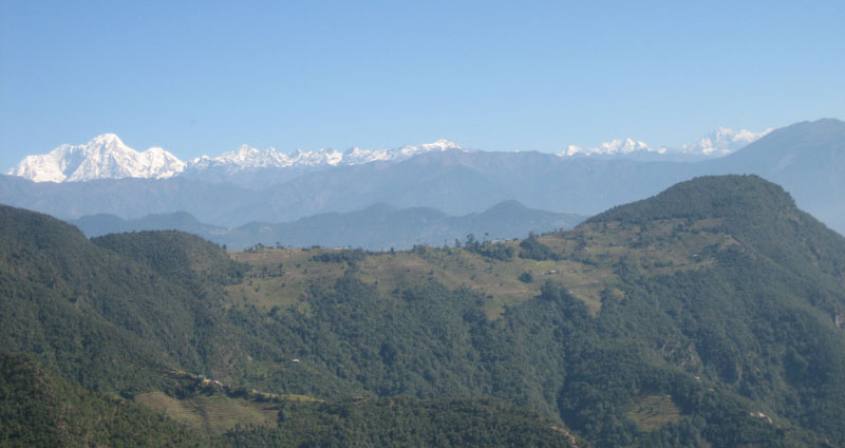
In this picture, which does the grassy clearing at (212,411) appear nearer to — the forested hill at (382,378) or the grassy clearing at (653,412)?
the forested hill at (382,378)

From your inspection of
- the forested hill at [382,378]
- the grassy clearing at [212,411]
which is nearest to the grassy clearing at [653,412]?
the forested hill at [382,378]

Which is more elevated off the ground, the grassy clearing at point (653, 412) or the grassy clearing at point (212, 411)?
the grassy clearing at point (212, 411)

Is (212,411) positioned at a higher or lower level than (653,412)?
higher

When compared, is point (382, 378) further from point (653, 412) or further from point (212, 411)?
point (212, 411)

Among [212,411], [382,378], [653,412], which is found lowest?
[653,412]

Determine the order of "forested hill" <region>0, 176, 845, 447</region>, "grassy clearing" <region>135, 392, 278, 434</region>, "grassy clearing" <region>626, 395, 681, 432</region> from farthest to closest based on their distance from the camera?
"grassy clearing" <region>626, 395, 681, 432</region>, "grassy clearing" <region>135, 392, 278, 434</region>, "forested hill" <region>0, 176, 845, 447</region>

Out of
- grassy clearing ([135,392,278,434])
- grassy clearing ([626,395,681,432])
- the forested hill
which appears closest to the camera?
the forested hill

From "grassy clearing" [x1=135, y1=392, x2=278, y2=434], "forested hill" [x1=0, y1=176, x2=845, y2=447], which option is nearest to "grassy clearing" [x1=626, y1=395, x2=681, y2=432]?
"forested hill" [x1=0, y1=176, x2=845, y2=447]

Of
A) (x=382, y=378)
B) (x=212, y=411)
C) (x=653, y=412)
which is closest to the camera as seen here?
(x=212, y=411)

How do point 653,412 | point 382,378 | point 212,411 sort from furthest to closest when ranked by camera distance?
point 382,378, point 653,412, point 212,411

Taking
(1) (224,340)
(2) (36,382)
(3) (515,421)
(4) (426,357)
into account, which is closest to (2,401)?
(2) (36,382)

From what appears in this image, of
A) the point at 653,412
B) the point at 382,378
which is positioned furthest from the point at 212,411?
the point at 653,412

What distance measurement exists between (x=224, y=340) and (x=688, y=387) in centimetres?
8228

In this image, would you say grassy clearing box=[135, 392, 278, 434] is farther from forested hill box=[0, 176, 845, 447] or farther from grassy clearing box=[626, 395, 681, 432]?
grassy clearing box=[626, 395, 681, 432]
